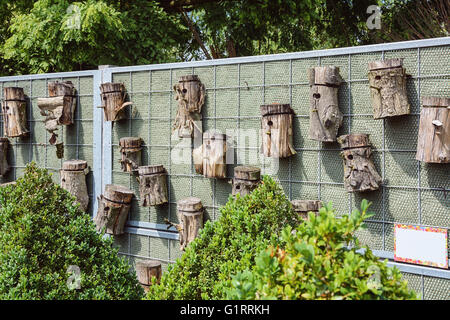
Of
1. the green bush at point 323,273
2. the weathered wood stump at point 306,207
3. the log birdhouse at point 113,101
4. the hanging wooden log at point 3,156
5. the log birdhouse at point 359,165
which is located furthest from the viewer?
the hanging wooden log at point 3,156

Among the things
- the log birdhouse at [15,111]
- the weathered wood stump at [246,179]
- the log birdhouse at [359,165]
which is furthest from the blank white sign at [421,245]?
the log birdhouse at [15,111]

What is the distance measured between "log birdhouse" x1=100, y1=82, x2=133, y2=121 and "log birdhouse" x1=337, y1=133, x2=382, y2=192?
94.5 inches

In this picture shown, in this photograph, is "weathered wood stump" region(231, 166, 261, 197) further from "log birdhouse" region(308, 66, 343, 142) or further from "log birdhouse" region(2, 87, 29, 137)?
"log birdhouse" region(2, 87, 29, 137)

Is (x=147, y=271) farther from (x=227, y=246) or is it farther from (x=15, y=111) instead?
(x=15, y=111)

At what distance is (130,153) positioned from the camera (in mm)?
4758

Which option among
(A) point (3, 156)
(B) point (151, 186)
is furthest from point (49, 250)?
(A) point (3, 156)

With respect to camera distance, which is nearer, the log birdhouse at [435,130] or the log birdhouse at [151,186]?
the log birdhouse at [435,130]

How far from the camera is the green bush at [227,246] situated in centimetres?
255

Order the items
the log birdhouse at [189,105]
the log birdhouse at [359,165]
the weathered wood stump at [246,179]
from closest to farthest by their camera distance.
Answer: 1. the log birdhouse at [359,165]
2. the weathered wood stump at [246,179]
3. the log birdhouse at [189,105]

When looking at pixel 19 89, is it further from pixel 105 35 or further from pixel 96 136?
pixel 105 35

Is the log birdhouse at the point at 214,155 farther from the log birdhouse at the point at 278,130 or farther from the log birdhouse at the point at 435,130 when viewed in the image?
the log birdhouse at the point at 435,130

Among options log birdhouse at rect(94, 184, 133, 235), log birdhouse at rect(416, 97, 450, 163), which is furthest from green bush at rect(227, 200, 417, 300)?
log birdhouse at rect(94, 184, 133, 235)

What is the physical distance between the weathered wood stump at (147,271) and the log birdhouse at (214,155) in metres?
1.13
